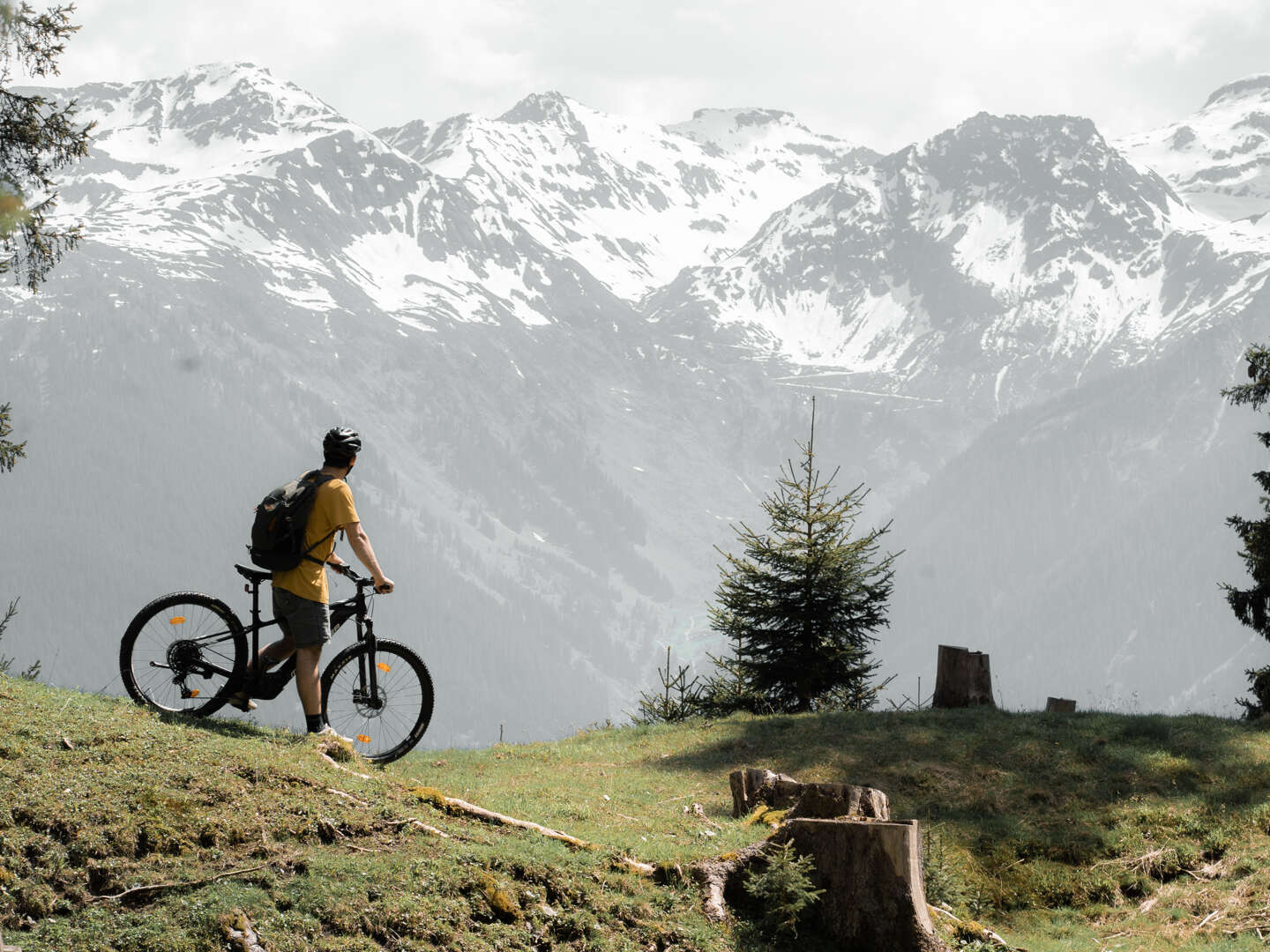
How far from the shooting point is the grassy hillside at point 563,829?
670 cm

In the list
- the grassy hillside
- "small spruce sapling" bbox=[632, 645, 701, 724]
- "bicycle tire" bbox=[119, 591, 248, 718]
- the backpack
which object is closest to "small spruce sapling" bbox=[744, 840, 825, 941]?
the grassy hillside

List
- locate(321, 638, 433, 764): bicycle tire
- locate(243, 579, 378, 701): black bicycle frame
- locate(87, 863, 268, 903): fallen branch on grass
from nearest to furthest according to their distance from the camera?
locate(87, 863, 268, 903): fallen branch on grass → locate(243, 579, 378, 701): black bicycle frame → locate(321, 638, 433, 764): bicycle tire

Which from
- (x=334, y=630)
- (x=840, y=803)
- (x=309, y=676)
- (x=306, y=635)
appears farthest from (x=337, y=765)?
(x=840, y=803)

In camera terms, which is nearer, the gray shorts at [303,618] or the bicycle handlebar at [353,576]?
the gray shorts at [303,618]

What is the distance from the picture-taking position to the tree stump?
17.7 metres

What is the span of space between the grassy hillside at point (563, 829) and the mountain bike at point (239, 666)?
42cm

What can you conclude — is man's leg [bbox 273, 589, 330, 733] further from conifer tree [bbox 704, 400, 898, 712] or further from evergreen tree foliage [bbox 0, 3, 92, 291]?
conifer tree [bbox 704, 400, 898, 712]

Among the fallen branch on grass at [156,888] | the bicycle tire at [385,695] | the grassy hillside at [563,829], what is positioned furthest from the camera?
the bicycle tire at [385,695]

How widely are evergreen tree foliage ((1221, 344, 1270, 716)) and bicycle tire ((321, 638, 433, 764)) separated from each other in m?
13.1

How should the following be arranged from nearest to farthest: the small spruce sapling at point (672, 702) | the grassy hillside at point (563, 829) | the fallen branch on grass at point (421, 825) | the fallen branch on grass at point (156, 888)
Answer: the fallen branch on grass at point (156, 888), the grassy hillside at point (563, 829), the fallen branch on grass at point (421, 825), the small spruce sapling at point (672, 702)

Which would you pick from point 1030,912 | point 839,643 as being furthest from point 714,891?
point 839,643

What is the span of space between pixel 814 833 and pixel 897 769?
5.86 m

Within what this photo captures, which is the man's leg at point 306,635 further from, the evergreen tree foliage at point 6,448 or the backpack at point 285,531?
the evergreen tree foliage at point 6,448

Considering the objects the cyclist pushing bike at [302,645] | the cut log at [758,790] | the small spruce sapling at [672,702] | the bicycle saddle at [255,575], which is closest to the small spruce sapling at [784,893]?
the cut log at [758,790]
